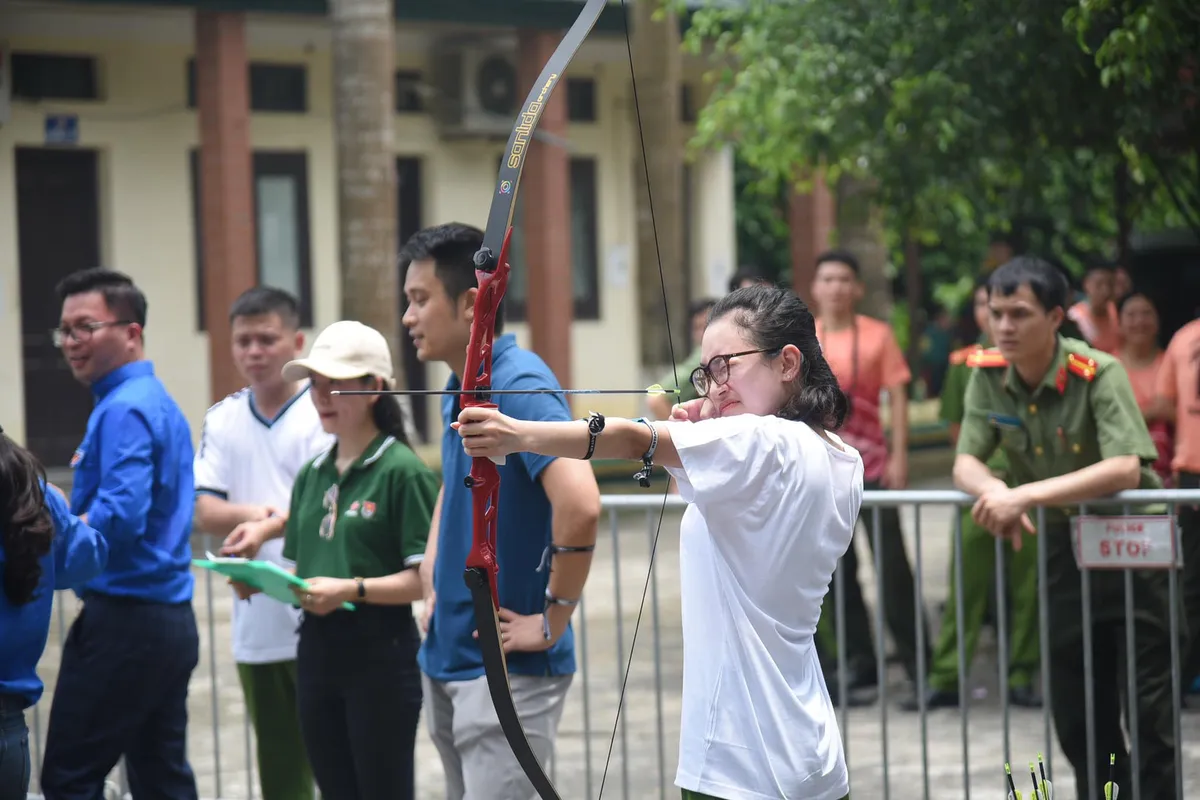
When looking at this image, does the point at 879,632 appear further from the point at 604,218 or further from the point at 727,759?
the point at 604,218

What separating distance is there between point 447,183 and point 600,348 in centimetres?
280

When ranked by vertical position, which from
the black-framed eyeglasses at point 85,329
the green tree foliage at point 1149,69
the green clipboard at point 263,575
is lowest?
the green clipboard at point 263,575

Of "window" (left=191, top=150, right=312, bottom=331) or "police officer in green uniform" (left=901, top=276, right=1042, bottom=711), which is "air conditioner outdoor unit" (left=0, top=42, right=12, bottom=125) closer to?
"window" (left=191, top=150, right=312, bottom=331)

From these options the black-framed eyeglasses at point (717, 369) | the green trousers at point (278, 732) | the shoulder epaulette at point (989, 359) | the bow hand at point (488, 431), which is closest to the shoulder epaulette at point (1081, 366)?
the shoulder epaulette at point (989, 359)

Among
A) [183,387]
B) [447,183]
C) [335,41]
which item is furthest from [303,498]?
[447,183]

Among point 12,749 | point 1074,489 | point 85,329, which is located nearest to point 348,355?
point 85,329

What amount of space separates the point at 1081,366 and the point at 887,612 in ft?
8.54

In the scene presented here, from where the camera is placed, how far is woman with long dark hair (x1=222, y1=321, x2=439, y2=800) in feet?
14.6

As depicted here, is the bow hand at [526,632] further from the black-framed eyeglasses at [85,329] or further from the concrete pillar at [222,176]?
the concrete pillar at [222,176]

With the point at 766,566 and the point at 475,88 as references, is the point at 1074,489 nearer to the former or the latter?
the point at 766,566

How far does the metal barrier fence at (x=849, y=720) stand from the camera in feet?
17.2

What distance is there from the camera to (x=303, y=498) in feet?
15.7

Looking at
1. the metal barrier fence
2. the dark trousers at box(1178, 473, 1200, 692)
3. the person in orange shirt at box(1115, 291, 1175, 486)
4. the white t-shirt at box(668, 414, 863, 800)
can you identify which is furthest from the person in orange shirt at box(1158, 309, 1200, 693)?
the white t-shirt at box(668, 414, 863, 800)

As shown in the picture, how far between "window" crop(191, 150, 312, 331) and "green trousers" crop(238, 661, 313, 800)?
40.8 feet
